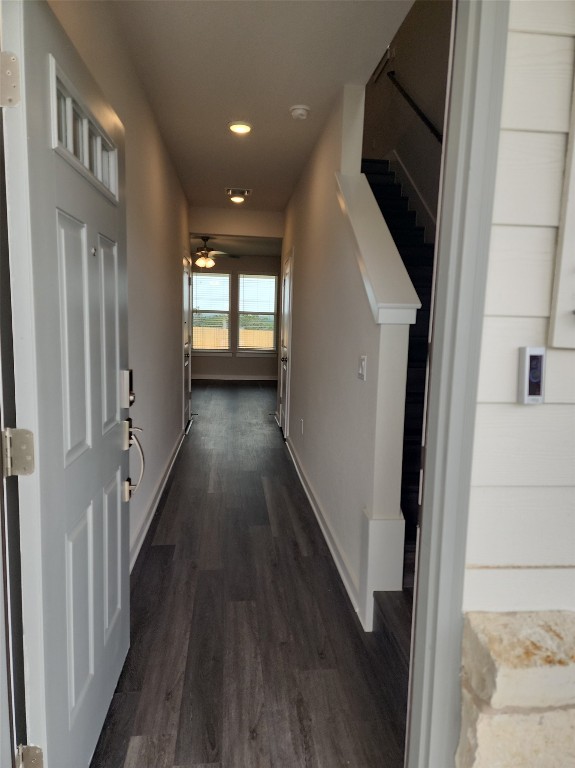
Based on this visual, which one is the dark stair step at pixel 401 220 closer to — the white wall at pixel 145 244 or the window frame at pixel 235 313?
the white wall at pixel 145 244

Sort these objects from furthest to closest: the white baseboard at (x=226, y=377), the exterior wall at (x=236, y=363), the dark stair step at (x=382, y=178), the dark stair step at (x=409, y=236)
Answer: the white baseboard at (x=226, y=377)
the exterior wall at (x=236, y=363)
the dark stair step at (x=382, y=178)
the dark stair step at (x=409, y=236)

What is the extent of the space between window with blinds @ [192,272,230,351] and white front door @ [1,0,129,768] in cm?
908

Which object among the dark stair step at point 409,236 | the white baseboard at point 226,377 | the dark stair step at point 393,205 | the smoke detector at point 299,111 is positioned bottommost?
the white baseboard at point 226,377

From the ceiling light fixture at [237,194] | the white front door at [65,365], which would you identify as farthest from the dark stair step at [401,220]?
the white front door at [65,365]

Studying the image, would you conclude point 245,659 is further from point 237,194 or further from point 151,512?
point 237,194

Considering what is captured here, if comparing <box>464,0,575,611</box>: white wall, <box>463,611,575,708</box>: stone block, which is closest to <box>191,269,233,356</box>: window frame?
<box>464,0,575,611</box>: white wall

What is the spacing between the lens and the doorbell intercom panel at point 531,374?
1019 mm

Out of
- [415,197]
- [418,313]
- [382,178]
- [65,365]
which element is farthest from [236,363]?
[65,365]

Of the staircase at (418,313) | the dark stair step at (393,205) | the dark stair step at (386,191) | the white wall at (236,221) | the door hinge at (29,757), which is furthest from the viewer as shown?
the white wall at (236,221)

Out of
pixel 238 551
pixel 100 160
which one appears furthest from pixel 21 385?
pixel 238 551

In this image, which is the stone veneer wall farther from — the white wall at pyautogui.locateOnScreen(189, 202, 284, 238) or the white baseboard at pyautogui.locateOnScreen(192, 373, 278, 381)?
the white baseboard at pyautogui.locateOnScreen(192, 373, 278, 381)

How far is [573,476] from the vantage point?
3.55ft

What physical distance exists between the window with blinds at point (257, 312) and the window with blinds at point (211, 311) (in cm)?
31

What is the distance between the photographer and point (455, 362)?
3.34ft
